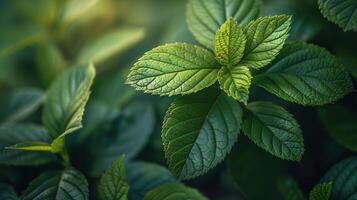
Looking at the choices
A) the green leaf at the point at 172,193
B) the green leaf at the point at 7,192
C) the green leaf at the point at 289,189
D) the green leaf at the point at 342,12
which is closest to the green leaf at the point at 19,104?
the green leaf at the point at 7,192

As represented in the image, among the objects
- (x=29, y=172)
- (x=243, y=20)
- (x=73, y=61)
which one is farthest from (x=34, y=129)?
(x=243, y=20)

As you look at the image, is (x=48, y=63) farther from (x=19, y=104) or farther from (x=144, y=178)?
(x=144, y=178)

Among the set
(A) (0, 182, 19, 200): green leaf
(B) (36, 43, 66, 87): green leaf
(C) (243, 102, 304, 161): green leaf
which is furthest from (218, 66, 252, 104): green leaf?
(B) (36, 43, 66, 87): green leaf

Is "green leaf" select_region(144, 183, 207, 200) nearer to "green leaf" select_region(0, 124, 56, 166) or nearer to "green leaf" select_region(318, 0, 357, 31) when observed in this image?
"green leaf" select_region(0, 124, 56, 166)

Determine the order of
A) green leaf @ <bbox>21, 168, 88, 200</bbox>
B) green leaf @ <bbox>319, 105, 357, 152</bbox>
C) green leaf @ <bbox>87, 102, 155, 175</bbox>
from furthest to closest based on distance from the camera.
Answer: green leaf @ <bbox>87, 102, 155, 175</bbox>, green leaf @ <bbox>319, 105, 357, 152</bbox>, green leaf @ <bbox>21, 168, 88, 200</bbox>

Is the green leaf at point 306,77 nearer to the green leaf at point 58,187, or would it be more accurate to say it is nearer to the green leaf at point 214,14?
the green leaf at point 214,14

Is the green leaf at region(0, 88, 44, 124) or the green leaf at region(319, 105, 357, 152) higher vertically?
the green leaf at region(0, 88, 44, 124)

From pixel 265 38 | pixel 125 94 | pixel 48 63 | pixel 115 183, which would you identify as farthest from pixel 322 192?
pixel 48 63

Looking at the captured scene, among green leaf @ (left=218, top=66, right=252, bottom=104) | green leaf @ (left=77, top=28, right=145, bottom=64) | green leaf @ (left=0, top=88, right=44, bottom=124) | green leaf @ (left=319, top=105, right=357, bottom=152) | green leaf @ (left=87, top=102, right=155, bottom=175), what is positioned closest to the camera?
green leaf @ (left=218, top=66, right=252, bottom=104)
